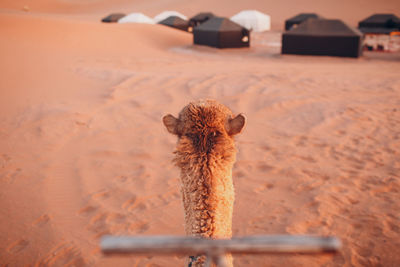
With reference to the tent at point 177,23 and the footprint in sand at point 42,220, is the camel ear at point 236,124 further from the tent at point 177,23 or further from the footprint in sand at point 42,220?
the tent at point 177,23

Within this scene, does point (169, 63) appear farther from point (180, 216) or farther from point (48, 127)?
point (180, 216)

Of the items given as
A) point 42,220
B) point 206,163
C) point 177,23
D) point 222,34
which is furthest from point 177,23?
point 206,163

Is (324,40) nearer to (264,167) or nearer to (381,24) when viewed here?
(264,167)

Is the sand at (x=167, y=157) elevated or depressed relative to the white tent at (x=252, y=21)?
depressed

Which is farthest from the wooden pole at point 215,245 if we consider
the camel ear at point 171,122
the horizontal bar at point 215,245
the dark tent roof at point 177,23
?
the dark tent roof at point 177,23

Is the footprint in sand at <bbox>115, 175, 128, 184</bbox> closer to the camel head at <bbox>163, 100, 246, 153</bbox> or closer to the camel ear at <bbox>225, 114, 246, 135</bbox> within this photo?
the camel head at <bbox>163, 100, 246, 153</bbox>

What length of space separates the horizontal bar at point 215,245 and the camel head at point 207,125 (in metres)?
1.01

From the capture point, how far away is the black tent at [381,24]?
940 inches

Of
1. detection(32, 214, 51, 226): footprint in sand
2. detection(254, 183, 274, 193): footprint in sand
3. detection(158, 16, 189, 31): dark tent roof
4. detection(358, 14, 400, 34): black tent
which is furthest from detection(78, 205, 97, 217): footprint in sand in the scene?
detection(358, 14, 400, 34): black tent

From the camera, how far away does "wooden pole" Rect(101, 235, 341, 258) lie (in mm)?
721

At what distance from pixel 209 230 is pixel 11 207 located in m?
3.24

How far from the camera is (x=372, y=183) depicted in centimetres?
442

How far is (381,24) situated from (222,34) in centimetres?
1499

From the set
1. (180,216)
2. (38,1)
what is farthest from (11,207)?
(38,1)
